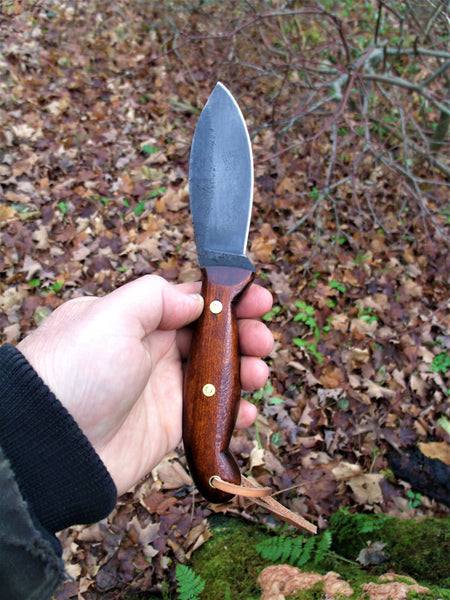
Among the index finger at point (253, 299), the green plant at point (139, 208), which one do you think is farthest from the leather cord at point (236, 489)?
the green plant at point (139, 208)

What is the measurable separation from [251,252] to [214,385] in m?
2.35

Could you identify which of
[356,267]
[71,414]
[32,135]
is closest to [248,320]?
[71,414]

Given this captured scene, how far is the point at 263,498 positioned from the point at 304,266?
97.4 inches

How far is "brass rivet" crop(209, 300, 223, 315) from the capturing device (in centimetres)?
212

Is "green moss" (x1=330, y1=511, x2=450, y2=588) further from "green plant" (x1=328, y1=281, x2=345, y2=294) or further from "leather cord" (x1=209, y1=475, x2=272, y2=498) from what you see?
"green plant" (x1=328, y1=281, x2=345, y2=294)

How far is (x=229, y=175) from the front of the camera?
234cm

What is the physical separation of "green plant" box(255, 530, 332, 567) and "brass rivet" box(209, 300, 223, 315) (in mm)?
1263

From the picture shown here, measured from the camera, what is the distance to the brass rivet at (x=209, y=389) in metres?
1.98

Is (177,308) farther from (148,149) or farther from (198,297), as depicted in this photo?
(148,149)

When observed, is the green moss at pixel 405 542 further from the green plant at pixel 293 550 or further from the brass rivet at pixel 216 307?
the brass rivet at pixel 216 307

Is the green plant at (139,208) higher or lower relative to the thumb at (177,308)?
lower

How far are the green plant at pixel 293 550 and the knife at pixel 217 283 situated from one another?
498mm

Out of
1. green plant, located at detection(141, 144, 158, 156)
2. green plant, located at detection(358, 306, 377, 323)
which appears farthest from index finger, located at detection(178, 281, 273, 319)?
green plant, located at detection(141, 144, 158, 156)

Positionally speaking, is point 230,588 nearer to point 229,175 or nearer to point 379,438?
point 379,438
